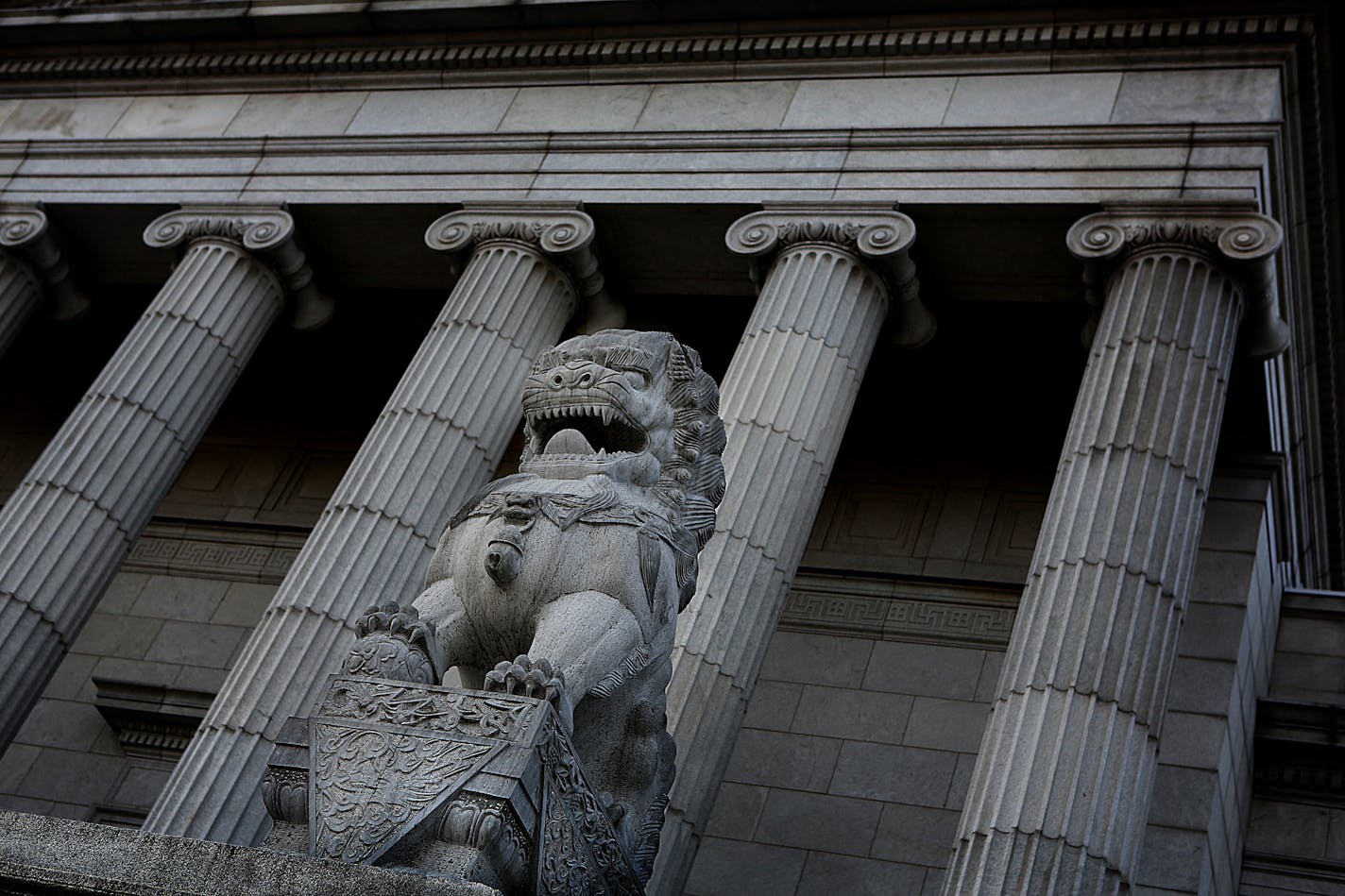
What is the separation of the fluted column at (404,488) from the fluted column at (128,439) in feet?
7.30

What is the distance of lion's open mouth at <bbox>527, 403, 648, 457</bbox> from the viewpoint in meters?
9.44

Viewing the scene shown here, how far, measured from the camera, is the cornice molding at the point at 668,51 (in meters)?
16.5

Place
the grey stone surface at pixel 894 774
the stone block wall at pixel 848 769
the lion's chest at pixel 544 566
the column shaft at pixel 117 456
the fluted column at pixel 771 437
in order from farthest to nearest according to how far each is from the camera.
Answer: the grey stone surface at pixel 894 774 → the stone block wall at pixel 848 769 → the column shaft at pixel 117 456 → the fluted column at pixel 771 437 → the lion's chest at pixel 544 566

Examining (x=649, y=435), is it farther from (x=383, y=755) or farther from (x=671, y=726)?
(x=671, y=726)

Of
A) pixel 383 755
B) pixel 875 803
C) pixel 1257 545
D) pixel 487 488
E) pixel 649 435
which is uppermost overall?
pixel 1257 545

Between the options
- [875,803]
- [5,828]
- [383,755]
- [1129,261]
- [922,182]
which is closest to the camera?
[5,828]

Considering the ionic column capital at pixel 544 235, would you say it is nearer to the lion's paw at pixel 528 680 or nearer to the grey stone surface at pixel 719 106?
the grey stone surface at pixel 719 106

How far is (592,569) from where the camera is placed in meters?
8.70

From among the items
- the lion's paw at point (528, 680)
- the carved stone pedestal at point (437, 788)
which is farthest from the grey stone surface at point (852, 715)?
the lion's paw at point (528, 680)

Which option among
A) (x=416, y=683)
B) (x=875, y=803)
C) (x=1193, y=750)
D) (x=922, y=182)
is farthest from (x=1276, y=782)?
(x=416, y=683)

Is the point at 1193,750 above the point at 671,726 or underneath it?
above

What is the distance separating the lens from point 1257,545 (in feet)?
57.0

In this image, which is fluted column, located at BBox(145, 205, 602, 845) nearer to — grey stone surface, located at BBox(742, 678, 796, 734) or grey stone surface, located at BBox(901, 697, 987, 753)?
grey stone surface, located at BBox(742, 678, 796, 734)

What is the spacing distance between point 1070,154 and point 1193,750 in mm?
5687
